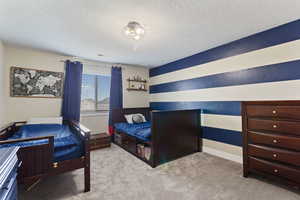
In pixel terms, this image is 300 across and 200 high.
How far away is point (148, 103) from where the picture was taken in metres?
4.92

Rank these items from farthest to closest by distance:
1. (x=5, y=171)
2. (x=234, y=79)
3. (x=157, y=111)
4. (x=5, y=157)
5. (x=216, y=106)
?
(x=216, y=106)
(x=234, y=79)
(x=157, y=111)
(x=5, y=157)
(x=5, y=171)

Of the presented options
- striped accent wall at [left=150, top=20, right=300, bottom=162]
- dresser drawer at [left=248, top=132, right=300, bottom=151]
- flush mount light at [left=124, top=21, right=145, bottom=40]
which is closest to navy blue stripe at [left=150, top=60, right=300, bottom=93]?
striped accent wall at [left=150, top=20, right=300, bottom=162]

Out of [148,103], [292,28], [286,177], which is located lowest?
[286,177]

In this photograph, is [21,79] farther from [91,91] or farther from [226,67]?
[226,67]

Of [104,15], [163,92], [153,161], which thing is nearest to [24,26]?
[104,15]

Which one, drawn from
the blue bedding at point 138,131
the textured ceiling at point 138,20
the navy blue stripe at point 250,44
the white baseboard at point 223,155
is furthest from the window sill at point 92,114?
the white baseboard at point 223,155

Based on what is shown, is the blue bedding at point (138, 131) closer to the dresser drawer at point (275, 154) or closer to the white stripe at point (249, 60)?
the dresser drawer at point (275, 154)

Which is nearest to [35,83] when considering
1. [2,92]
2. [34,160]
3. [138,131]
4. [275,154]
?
[2,92]

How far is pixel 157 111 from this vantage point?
2488 millimetres

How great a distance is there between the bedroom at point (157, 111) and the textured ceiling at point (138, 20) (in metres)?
0.02

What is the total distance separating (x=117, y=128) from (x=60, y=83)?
5.75 ft

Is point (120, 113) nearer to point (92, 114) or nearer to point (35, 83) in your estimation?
point (92, 114)

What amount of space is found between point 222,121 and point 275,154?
3.49 ft

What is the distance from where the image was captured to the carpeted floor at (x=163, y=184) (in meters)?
1.74
